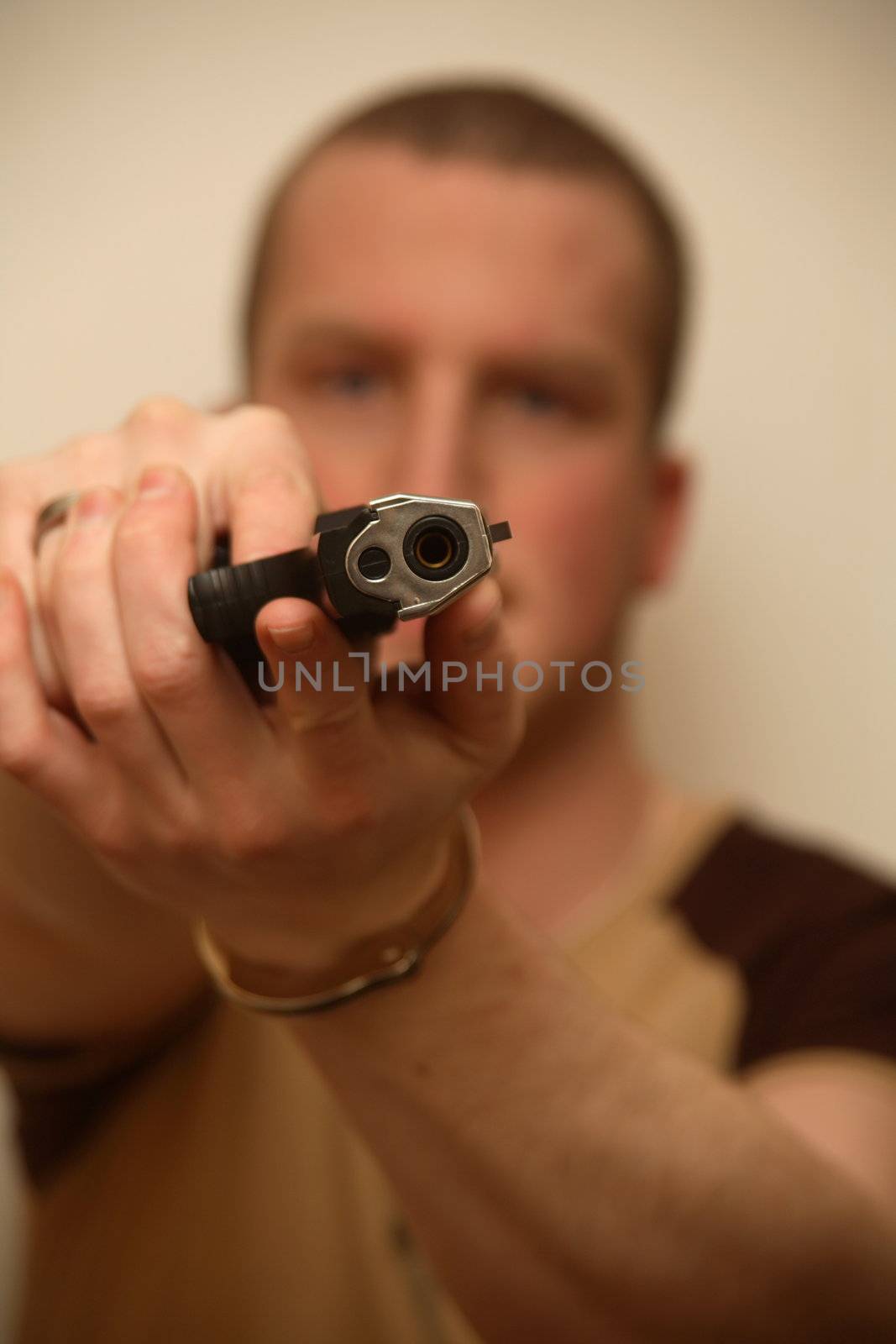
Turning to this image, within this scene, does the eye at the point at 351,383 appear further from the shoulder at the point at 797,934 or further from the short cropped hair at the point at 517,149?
the shoulder at the point at 797,934

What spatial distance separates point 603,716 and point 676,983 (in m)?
0.27

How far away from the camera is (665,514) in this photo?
3.05 ft

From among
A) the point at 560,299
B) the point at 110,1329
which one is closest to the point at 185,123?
the point at 560,299

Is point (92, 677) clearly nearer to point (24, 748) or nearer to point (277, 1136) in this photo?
point (24, 748)

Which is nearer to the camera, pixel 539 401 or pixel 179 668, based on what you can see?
pixel 179 668

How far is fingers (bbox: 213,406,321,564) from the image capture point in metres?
0.32

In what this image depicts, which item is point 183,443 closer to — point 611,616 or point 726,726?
point 611,616

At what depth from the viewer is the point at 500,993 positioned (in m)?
0.41

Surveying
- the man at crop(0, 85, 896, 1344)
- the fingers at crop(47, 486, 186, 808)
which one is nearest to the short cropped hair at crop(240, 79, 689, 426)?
the man at crop(0, 85, 896, 1344)

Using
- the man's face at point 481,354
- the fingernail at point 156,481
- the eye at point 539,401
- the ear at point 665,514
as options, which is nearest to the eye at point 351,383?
the man's face at point 481,354

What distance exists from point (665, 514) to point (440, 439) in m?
0.31

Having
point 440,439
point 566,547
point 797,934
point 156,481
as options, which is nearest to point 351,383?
point 440,439

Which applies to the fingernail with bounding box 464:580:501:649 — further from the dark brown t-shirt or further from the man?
the dark brown t-shirt

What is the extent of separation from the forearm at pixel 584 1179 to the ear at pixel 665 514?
0.57 meters
